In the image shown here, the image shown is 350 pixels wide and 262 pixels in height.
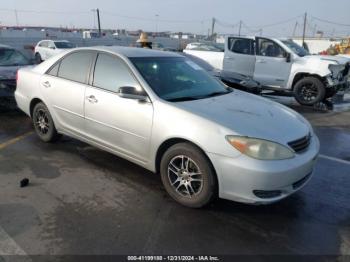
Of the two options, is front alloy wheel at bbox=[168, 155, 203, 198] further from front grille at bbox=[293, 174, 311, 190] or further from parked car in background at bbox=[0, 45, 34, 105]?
parked car in background at bbox=[0, 45, 34, 105]

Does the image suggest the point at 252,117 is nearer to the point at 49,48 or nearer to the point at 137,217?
the point at 137,217

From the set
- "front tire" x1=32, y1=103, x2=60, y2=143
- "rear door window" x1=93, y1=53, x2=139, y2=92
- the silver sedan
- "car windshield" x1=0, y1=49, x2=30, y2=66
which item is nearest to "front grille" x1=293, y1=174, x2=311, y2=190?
the silver sedan

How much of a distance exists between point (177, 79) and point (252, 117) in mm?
1211

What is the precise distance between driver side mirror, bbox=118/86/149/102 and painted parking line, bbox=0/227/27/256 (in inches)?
71.6

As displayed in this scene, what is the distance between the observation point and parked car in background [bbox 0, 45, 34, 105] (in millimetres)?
7441

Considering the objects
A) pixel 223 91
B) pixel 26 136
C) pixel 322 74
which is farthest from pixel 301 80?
pixel 26 136

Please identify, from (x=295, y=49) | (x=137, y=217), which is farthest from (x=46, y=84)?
(x=295, y=49)

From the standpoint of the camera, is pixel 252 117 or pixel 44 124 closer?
pixel 252 117

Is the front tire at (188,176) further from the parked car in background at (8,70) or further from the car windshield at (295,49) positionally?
the car windshield at (295,49)

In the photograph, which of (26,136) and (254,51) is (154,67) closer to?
(26,136)

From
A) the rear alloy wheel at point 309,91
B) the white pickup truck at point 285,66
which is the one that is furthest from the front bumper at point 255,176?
the white pickup truck at point 285,66

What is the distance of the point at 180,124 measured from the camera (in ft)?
11.7

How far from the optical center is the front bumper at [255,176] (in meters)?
3.20

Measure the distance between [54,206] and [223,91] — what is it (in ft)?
8.37
